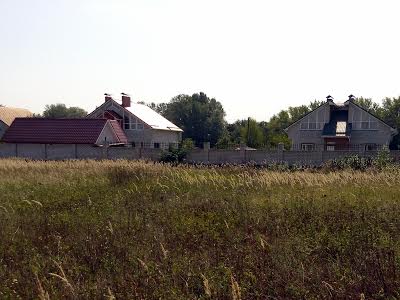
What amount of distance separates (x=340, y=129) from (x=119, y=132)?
22277 mm

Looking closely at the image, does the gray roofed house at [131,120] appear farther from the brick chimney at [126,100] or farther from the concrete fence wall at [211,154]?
the concrete fence wall at [211,154]

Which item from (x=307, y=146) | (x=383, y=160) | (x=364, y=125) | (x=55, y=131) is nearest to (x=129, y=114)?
(x=55, y=131)

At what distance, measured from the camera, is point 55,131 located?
31.2 metres

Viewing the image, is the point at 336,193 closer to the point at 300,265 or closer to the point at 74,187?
the point at 300,265

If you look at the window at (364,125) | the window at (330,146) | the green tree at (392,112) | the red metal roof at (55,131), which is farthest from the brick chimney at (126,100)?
the green tree at (392,112)

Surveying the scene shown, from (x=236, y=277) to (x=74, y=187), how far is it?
7.35 meters

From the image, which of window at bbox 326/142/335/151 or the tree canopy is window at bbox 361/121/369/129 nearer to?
window at bbox 326/142/335/151

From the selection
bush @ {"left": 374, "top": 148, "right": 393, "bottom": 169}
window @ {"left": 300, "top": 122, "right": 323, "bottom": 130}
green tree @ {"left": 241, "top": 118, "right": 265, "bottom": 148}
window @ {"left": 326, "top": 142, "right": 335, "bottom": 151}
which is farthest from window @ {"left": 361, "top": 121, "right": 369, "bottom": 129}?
green tree @ {"left": 241, "top": 118, "right": 265, "bottom": 148}

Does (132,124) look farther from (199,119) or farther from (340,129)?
(199,119)

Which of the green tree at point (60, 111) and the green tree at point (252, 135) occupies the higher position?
the green tree at point (60, 111)

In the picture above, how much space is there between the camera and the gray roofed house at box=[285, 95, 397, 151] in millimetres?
35969

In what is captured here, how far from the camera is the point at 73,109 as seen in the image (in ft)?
267

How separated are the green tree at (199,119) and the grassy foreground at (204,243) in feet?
199

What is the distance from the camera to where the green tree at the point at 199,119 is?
7025 centimetres
